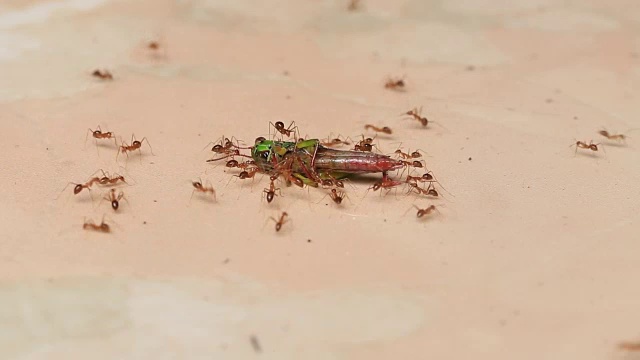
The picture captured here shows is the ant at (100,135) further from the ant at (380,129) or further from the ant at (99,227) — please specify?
the ant at (380,129)

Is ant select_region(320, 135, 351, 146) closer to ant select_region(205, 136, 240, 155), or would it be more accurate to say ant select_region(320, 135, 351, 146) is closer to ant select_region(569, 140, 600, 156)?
ant select_region(205, 136, 240, 155)

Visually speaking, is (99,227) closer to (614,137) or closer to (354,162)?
(354,162)

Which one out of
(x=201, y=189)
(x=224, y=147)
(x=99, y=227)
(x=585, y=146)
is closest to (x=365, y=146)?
(x=224, y=147)

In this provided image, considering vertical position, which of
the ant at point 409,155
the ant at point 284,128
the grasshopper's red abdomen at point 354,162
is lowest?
the grasshopper's red abdomen at point 354,162

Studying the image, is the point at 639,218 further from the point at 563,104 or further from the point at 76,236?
the point at 76,236

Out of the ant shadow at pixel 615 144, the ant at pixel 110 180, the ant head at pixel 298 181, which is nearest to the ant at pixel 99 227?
the ant at pixel 110 180

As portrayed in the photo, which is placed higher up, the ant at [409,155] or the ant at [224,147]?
the ant at [409,155]
